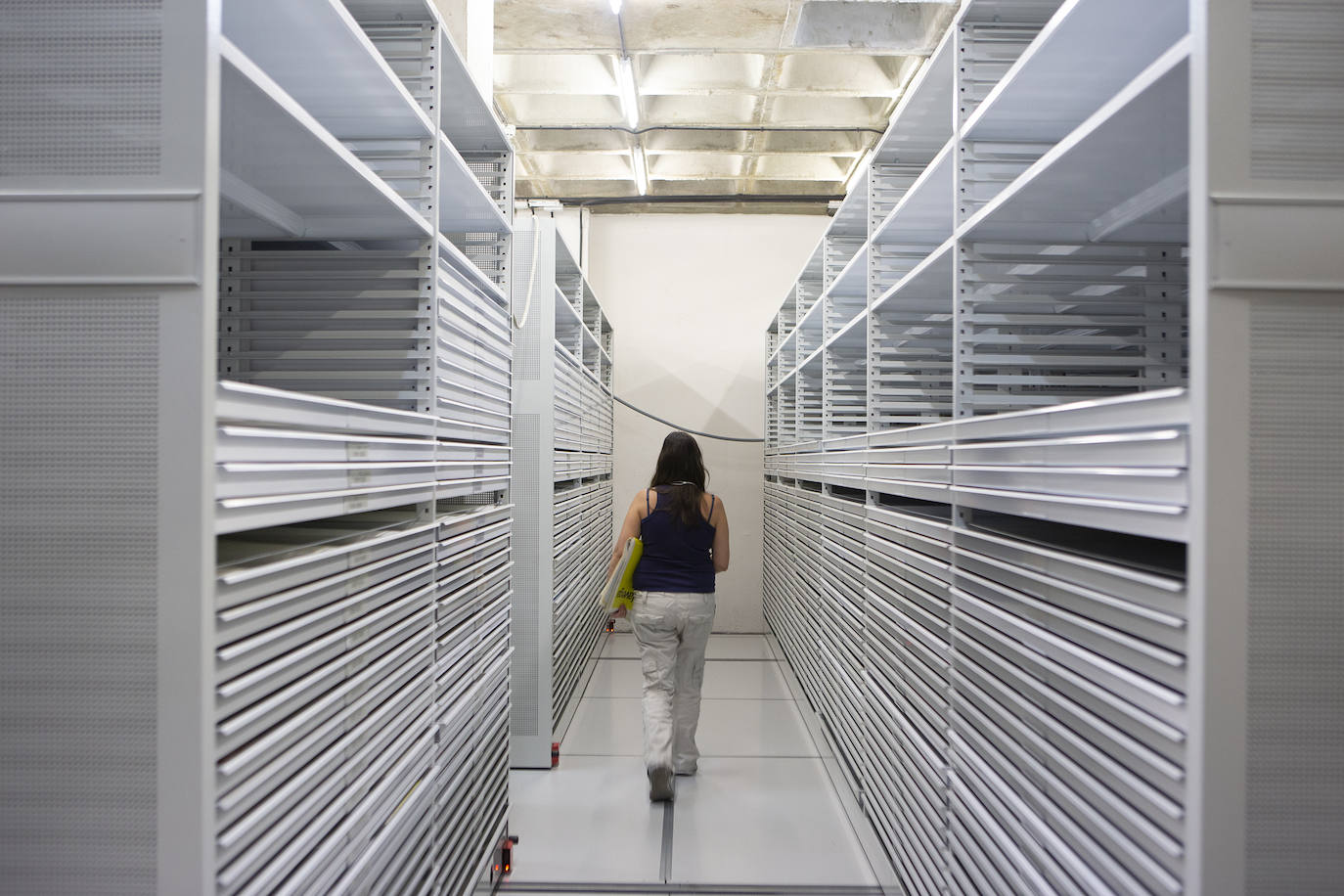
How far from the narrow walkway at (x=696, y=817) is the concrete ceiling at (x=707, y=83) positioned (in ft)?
12.9

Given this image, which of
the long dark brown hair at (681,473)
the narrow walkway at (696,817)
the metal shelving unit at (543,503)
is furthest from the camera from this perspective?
the metal shelving unit at (543,503)

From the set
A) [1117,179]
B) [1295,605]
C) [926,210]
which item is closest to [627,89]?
[926,210]

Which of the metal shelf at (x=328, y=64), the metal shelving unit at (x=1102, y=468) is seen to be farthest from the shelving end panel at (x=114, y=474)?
the metal shelving unit at (x=1102, y=468)

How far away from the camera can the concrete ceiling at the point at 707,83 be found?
4.66 metres

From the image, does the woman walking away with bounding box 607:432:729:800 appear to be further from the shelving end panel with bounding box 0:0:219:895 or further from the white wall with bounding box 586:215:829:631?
the white wall with bounding box 586:215:829:631

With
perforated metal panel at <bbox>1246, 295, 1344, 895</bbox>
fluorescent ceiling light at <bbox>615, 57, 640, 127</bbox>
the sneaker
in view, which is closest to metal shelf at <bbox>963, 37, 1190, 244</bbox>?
perforated metal panel at <bbox>1246, 295, 1344, 895</bbox>

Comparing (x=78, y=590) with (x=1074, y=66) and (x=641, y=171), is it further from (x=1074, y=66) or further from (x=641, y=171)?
(x=641, y=171)

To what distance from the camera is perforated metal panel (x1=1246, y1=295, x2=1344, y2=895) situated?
118cm

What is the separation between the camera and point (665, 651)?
378 cm

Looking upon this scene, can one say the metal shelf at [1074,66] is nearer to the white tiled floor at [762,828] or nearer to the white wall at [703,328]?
the white tiled floor at [762,828]

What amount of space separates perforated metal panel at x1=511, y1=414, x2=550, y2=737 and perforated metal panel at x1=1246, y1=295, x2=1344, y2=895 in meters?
3.20

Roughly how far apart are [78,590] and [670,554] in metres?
2.76

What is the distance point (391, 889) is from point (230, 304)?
5.00ft

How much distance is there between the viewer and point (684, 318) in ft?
25.7
